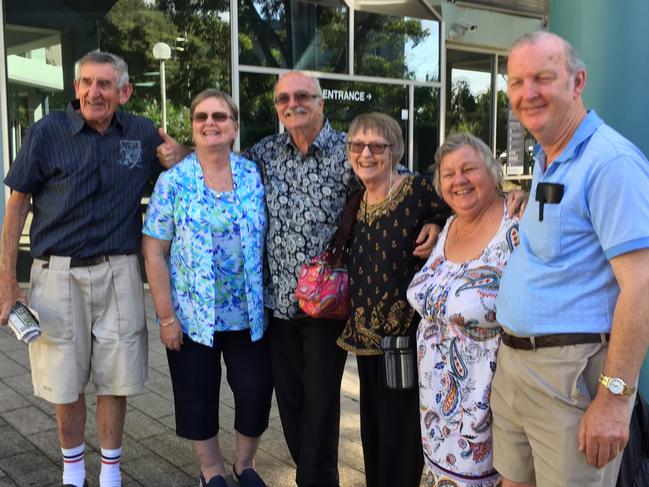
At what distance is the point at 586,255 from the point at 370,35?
908 cm

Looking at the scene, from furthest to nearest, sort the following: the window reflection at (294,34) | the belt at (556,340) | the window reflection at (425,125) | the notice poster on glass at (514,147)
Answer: the notice poster on glass at (514,147)
the window reflection at (425,125)
the window reflection at (294,34)
the belt at (556,340)

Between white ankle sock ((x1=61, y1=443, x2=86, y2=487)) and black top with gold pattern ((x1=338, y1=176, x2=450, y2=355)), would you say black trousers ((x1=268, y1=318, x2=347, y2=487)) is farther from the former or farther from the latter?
white ankle sock ((x1=61, y1=443, x2=86, y2=487))

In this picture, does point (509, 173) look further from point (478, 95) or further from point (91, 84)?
point (91, 84)

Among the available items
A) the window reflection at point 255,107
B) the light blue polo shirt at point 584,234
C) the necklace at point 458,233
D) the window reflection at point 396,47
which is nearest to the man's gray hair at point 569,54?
the light blue polo shirt at point 584,234

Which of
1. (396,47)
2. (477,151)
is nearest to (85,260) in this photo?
(477,151)

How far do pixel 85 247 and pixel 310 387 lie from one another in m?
1.25

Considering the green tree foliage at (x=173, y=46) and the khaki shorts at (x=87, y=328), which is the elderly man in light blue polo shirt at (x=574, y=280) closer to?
the khaki shorts at (x=87, y=328)

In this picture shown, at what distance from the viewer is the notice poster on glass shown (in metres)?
13.1

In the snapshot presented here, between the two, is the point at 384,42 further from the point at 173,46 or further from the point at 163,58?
the point at 163,58

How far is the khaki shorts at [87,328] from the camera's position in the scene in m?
3.44

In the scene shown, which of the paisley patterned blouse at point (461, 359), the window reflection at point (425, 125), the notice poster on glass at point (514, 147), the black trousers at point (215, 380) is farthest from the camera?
the notice poster on glass at point (514, 147)

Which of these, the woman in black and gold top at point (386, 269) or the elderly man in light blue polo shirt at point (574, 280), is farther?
the woman in black and gold top at point (386, 269)

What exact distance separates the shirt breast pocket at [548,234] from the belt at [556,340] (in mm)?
238

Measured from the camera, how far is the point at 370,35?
419 inches
